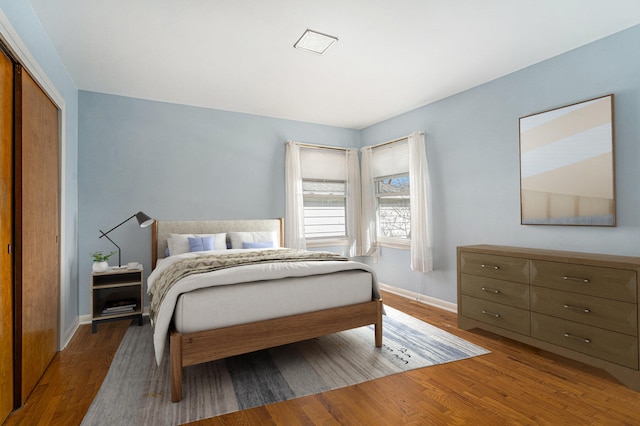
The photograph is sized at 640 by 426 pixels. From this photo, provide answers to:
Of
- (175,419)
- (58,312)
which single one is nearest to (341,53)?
(175,419)

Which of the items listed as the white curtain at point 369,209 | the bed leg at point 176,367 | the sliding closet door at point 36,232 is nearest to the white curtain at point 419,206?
the white curtain at point 369,209

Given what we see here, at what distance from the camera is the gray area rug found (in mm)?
1909

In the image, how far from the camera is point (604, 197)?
8.47 ft

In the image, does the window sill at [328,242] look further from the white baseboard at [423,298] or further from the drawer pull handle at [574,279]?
the drawer pull handle at [574,279]

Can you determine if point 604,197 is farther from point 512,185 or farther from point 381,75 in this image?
point 381,75

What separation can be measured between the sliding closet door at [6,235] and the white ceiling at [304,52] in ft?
2.49

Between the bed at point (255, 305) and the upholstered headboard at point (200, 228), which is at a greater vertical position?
the upholstered headboard at point (200, 228)

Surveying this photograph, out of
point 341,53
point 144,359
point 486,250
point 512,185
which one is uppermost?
point 341,53

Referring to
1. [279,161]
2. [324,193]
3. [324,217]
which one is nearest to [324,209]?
[324,217]

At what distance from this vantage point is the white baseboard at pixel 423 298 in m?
3.83

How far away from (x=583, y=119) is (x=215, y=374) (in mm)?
3517

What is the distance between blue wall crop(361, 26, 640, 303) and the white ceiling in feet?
0.52

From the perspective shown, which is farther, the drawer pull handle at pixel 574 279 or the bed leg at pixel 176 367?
the drawer pull handle at pixel 574 279

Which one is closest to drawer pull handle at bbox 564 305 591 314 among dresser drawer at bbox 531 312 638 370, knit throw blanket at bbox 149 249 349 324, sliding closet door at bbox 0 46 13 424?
dresser drawer at bbox 531 312 638 370
